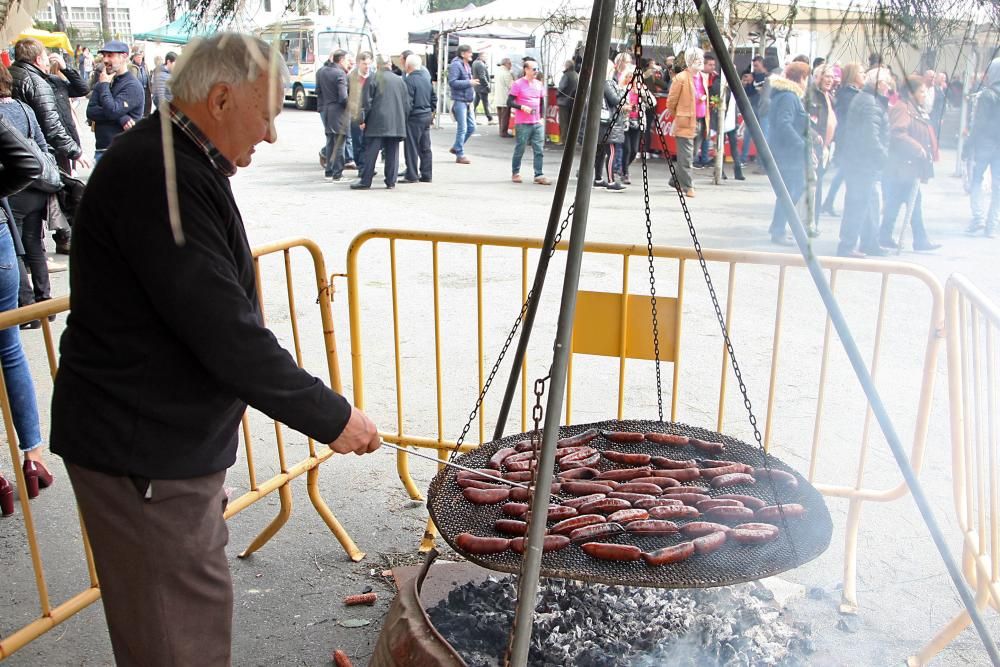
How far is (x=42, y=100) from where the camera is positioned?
702cm

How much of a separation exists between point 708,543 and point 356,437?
1.06m

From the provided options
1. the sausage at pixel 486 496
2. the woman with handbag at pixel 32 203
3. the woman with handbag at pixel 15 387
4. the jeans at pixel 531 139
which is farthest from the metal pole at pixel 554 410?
the jeans at pixel 531 139

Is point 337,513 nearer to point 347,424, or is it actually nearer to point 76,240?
point 347,424

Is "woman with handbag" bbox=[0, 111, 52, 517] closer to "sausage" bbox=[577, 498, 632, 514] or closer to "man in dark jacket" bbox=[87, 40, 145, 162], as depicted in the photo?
"sausage" bbox=[577, 498, 632, 514]

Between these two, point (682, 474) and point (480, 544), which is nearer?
point (480, 544)

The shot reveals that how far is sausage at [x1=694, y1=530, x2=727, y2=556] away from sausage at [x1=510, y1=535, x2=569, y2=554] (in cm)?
38

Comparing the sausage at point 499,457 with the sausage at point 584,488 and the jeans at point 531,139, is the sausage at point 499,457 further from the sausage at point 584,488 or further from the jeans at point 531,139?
the jeans at point 531,139

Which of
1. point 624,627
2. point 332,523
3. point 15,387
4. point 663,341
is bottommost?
point 332,523

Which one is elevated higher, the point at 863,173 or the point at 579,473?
the point at 863,173

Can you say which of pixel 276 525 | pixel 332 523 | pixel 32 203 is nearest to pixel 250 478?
pixel 276 525

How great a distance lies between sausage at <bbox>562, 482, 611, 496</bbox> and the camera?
2.88 meters

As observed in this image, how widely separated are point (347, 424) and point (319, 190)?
11961 millimetres

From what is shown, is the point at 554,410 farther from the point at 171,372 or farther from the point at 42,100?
the point at 42,100

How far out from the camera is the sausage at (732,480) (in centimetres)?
293
